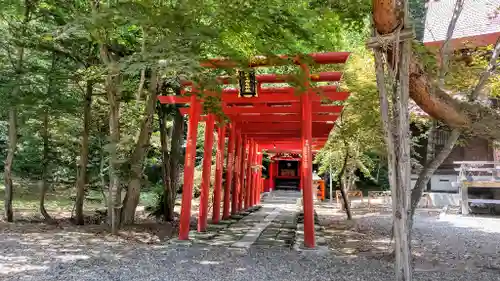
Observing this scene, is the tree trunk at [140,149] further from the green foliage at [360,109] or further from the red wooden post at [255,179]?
the red wooden post at [255,179]

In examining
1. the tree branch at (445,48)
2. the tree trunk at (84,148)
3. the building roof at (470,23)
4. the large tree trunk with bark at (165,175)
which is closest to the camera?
the tree branch at (445,48)

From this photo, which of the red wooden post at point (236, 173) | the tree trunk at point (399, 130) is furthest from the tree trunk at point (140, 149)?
the tree trunk at point (399, 130)

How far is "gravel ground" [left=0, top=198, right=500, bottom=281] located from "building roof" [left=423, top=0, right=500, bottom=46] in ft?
25.4

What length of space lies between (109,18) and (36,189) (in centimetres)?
1882

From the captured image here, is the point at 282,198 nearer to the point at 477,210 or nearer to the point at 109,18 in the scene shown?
the point at 477,210

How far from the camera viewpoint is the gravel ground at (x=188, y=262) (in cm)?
530

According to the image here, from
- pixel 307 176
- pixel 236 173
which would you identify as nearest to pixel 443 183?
pixel 236 173

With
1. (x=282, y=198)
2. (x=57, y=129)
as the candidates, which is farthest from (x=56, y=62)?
(x=282, y=198)

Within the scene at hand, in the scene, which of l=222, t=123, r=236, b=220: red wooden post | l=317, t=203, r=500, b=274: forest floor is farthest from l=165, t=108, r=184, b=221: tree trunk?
l=317, t=203, r=500, b=274: forest floor

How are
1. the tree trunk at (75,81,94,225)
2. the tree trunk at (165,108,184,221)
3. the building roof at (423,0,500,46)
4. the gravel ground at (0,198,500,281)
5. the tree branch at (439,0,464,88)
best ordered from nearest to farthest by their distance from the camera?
the tree branch at (439,0,464,88) → the gravel ground at (0,198,500,281) → the tree trunk at (75,81,94,225) → the tree trunk at (165,108,184,221) → the building roof at (423,0,500,46)

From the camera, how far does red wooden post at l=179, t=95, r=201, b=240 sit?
26.2 ft

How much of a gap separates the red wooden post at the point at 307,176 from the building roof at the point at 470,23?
6129 millimetres

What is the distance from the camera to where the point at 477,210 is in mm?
16156

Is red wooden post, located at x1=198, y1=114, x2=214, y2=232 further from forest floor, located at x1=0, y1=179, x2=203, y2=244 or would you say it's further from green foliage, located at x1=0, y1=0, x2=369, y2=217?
green foliage, located at x1=0, y1=0, x2=369, y2=217
